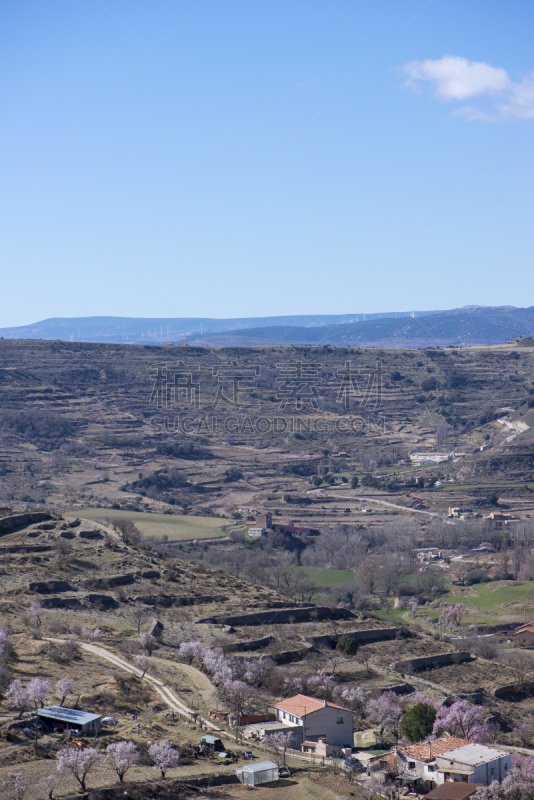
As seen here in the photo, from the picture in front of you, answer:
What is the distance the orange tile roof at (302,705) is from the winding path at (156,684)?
262 centimetres

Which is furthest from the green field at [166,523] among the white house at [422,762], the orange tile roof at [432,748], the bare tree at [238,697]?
the white house at [422,762]

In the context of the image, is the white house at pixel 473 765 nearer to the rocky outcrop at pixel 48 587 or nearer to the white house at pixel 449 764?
the white house at pixel 449 764

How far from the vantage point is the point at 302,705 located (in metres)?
23.7

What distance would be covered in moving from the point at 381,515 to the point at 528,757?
51.4m

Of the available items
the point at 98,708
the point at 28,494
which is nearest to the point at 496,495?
the point at 28,494

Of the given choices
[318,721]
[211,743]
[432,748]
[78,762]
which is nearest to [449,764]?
[432,748]

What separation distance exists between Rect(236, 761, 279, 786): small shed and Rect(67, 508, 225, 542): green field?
42.1 m

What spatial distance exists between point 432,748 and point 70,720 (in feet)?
30.0

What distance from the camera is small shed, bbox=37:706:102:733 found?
18984 millimetres

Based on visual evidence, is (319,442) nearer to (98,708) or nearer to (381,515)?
(381,515)

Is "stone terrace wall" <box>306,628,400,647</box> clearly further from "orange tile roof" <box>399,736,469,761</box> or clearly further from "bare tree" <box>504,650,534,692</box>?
"orange tile roof" <box>399,736,469,761</box>

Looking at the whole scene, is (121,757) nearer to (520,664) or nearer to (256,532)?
(520,664)

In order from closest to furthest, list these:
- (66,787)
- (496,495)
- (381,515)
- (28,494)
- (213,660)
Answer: (66,787) → (213,660) → (28,494) → (381,515) → (496,495)

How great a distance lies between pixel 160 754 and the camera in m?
17.8
